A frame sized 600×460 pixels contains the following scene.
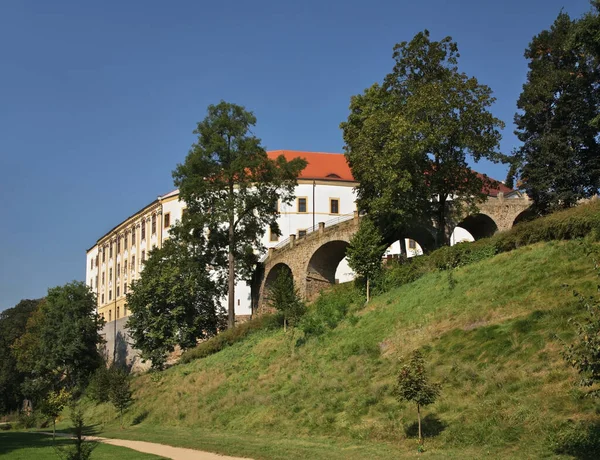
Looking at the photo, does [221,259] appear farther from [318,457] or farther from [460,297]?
[318,457]

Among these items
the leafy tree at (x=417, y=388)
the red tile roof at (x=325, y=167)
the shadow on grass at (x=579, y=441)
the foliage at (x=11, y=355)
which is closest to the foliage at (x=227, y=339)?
the leafy tree at (x=417, y=388)

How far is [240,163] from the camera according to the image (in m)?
44.1

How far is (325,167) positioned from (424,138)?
34.3m

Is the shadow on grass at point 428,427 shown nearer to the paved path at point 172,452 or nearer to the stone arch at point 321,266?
the paved path at point 172,452

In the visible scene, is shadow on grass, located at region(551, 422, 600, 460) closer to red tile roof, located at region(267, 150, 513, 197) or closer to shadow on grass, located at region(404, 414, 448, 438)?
shadow on grass, located at region(404, 414, 448, 438)

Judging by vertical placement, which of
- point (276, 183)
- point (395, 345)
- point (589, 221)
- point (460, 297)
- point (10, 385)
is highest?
point (276, 183)

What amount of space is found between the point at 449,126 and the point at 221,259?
20.7 m

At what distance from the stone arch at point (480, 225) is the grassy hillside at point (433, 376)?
1484cm

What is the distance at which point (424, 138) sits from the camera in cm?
3403

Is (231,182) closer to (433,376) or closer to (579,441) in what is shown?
(433,376)

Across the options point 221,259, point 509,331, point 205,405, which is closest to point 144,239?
point 221,259

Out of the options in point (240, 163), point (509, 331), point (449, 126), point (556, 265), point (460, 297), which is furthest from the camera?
point (240, 163)

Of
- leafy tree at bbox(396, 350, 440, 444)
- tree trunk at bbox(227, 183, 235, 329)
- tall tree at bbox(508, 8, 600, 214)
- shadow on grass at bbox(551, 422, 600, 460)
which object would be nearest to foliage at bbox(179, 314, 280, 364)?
tree trunk at bbox(227, 183, 235, 329)

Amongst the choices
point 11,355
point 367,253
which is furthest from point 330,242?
point 11,355
